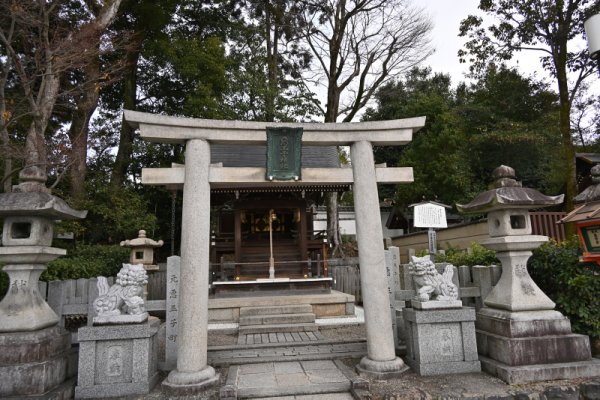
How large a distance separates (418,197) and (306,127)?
1597cm

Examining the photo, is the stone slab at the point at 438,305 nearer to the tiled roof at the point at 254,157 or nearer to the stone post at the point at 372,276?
the stone post at the point at 372,276

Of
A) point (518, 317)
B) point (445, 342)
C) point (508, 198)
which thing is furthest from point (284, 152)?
point (518, 317)

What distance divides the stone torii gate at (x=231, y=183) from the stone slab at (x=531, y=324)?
1.64 m

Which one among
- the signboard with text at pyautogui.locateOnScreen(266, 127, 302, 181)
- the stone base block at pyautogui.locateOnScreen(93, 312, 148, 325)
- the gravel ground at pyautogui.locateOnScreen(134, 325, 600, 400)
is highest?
the signboard with text at pyautogui.locateOnScreen(266, 127, 302, 181)

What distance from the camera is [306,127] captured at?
581 centimetres

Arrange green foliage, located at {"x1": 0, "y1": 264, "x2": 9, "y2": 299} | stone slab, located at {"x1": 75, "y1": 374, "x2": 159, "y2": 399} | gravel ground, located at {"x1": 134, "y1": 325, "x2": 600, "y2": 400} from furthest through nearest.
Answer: green foliage, located at {"x1": 0, "y1": 264, "x2": 9, "y2": 299}
stone slab, located at {"x1": 75, "y1": 374, "x2": 159, "y2": 399}
gravel ground, located at {"x1": 134, "y1": 325, "x2": 600, "y2": 400}

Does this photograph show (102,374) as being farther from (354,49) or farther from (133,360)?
(354,49)

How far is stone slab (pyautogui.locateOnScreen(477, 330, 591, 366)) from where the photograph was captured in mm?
4891

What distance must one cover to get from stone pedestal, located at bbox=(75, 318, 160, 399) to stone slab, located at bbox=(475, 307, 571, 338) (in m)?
5.20

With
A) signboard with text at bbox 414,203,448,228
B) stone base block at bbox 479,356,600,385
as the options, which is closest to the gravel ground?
stone base block at bbox 479,356,600,385

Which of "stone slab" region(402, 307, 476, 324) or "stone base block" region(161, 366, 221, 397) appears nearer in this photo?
"stone base block" region(161, 366, 221, 397)

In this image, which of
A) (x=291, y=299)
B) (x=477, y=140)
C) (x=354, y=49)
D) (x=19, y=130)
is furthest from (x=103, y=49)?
(x=477, y=140)

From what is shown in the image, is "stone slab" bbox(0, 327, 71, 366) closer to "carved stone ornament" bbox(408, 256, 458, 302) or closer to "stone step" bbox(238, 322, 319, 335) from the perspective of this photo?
"stone step" bbox(238, 322, 319, 335)

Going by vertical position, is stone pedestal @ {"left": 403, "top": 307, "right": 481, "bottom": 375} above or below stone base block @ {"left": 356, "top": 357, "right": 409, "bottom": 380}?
above
